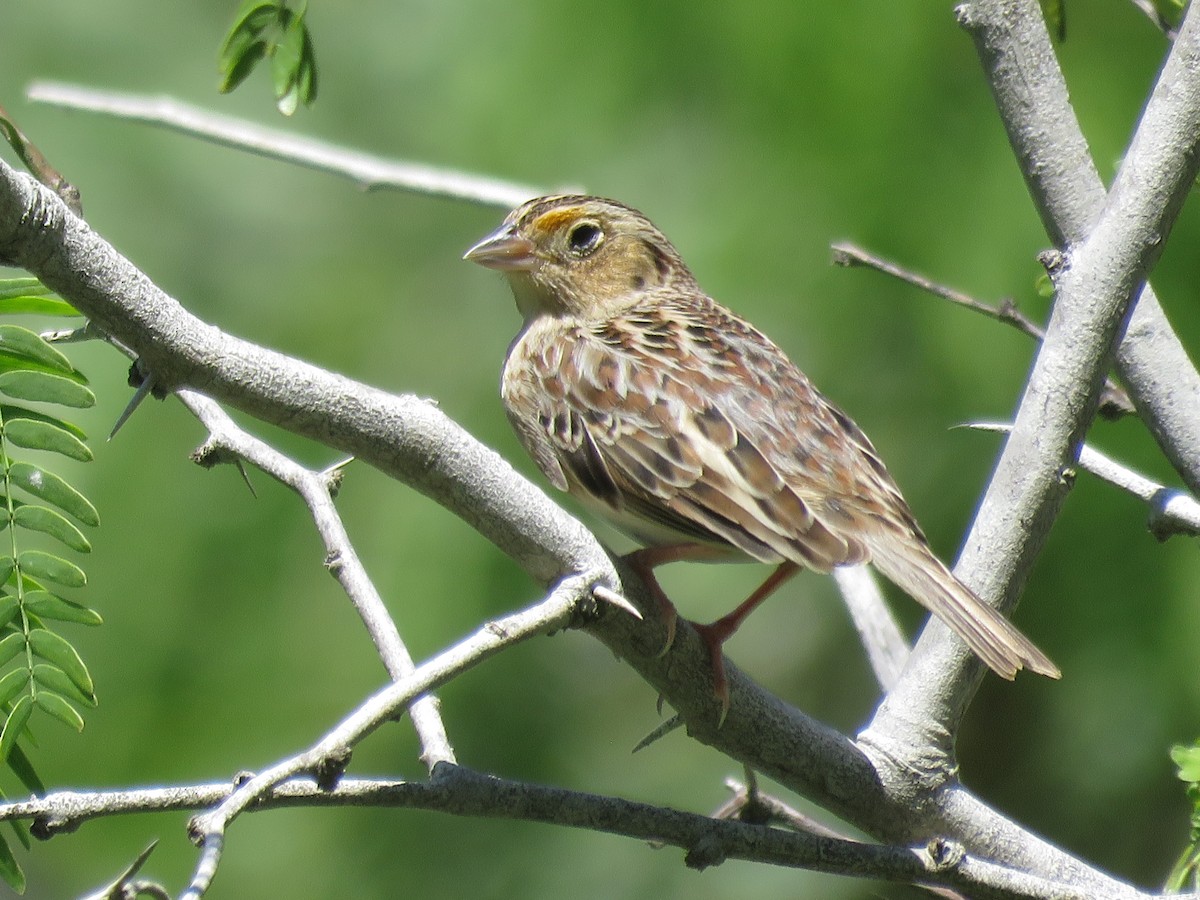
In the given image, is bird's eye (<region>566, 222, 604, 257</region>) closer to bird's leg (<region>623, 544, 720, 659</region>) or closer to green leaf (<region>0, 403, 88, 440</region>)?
bird's leg (<region>623, 544, 720, 659</region>)

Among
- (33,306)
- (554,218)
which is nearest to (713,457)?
(554,218)

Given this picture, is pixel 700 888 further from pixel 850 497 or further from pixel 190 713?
pixel 850 497

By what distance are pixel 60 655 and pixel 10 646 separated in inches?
3.8

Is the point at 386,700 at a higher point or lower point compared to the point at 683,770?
higher

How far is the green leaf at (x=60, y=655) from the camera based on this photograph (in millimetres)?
2490

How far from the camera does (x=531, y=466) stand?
5.45m

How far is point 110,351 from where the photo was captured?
534cm

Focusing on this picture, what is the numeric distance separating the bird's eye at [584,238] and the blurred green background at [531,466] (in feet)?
1.97

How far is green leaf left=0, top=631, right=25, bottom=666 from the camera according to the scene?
8.21ft

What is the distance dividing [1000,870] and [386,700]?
1.32m

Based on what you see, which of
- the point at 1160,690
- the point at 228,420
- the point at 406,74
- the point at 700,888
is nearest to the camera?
the point at 228,420

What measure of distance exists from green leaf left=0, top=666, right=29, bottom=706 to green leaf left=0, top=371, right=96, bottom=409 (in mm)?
480

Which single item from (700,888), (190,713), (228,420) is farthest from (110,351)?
(700,888)

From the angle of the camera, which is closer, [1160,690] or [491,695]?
[1160,690]
